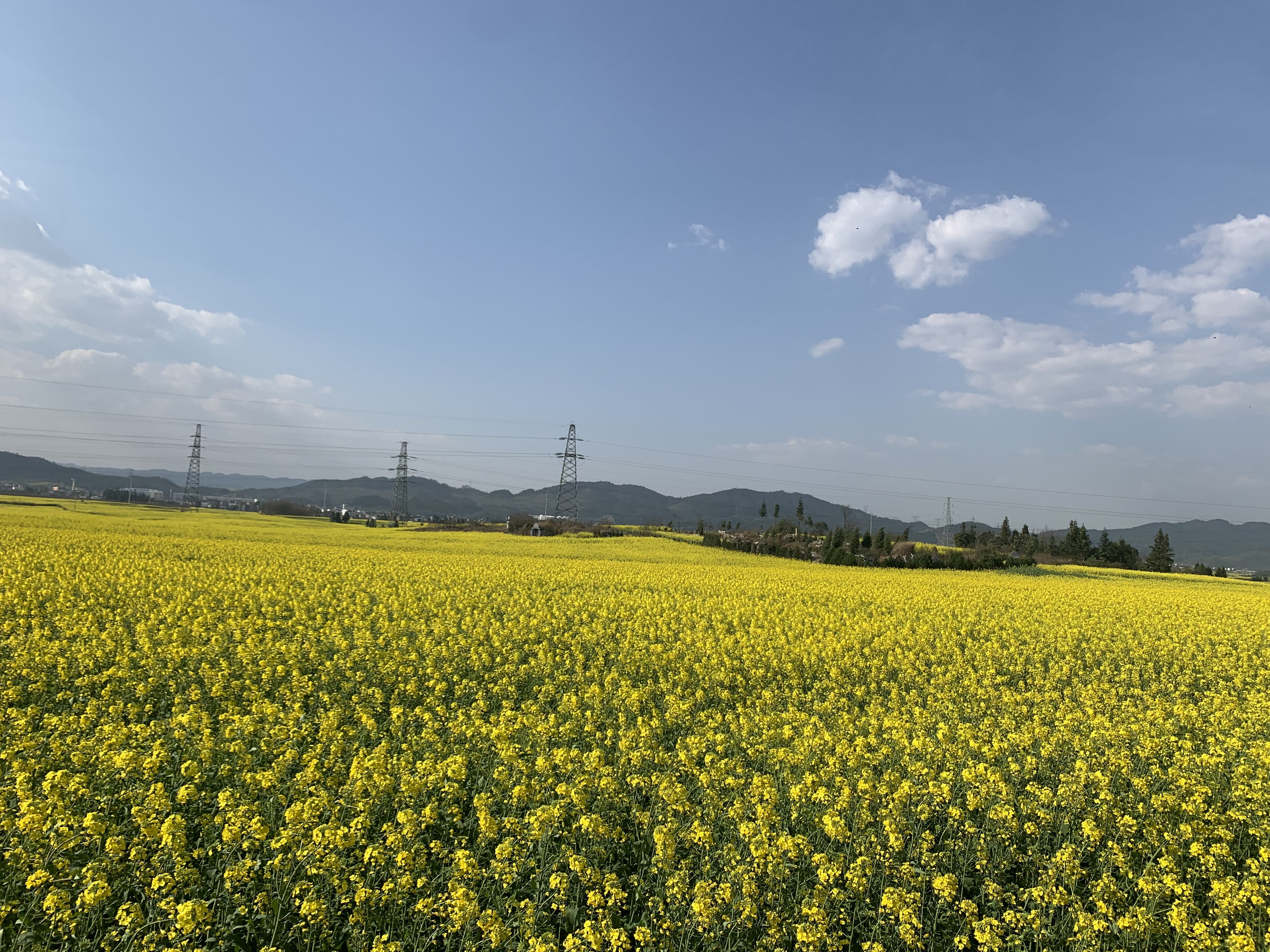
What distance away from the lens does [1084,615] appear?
20.4 meters

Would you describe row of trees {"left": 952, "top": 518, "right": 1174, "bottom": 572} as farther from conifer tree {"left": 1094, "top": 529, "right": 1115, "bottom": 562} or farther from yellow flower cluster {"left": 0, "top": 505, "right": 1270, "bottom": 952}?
yellow flower cluster {"left": 0, "top": 505, "right": 1270, "bottom": 952}

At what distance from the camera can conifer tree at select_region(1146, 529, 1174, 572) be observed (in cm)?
6700

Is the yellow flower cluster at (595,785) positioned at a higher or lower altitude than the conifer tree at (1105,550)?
lower

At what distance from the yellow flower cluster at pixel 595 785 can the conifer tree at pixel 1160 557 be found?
219 feet

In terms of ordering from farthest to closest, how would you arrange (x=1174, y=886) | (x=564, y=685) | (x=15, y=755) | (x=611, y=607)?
(x=611, y=607) → (x=564, y=685) → (x=15, y=755) → (x=1174, y=886)

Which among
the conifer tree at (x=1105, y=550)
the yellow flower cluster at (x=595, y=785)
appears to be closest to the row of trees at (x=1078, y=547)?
the conifer tree at (x=1105, y=550)

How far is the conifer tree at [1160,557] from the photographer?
6700cm

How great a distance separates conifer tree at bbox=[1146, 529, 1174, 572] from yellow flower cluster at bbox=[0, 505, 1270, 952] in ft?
219

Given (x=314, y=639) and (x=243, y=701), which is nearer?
(x=243, y=701)

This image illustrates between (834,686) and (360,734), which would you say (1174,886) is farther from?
(360,734)

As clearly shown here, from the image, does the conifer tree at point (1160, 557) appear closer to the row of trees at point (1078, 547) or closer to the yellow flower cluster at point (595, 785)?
the row of trees at point (1078, 547)

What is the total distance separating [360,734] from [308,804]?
281 centimetres

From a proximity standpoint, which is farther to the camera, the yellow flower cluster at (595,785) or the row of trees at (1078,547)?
the row of trees at (1078,547)

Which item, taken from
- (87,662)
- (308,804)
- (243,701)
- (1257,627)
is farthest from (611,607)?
(1257,627)
